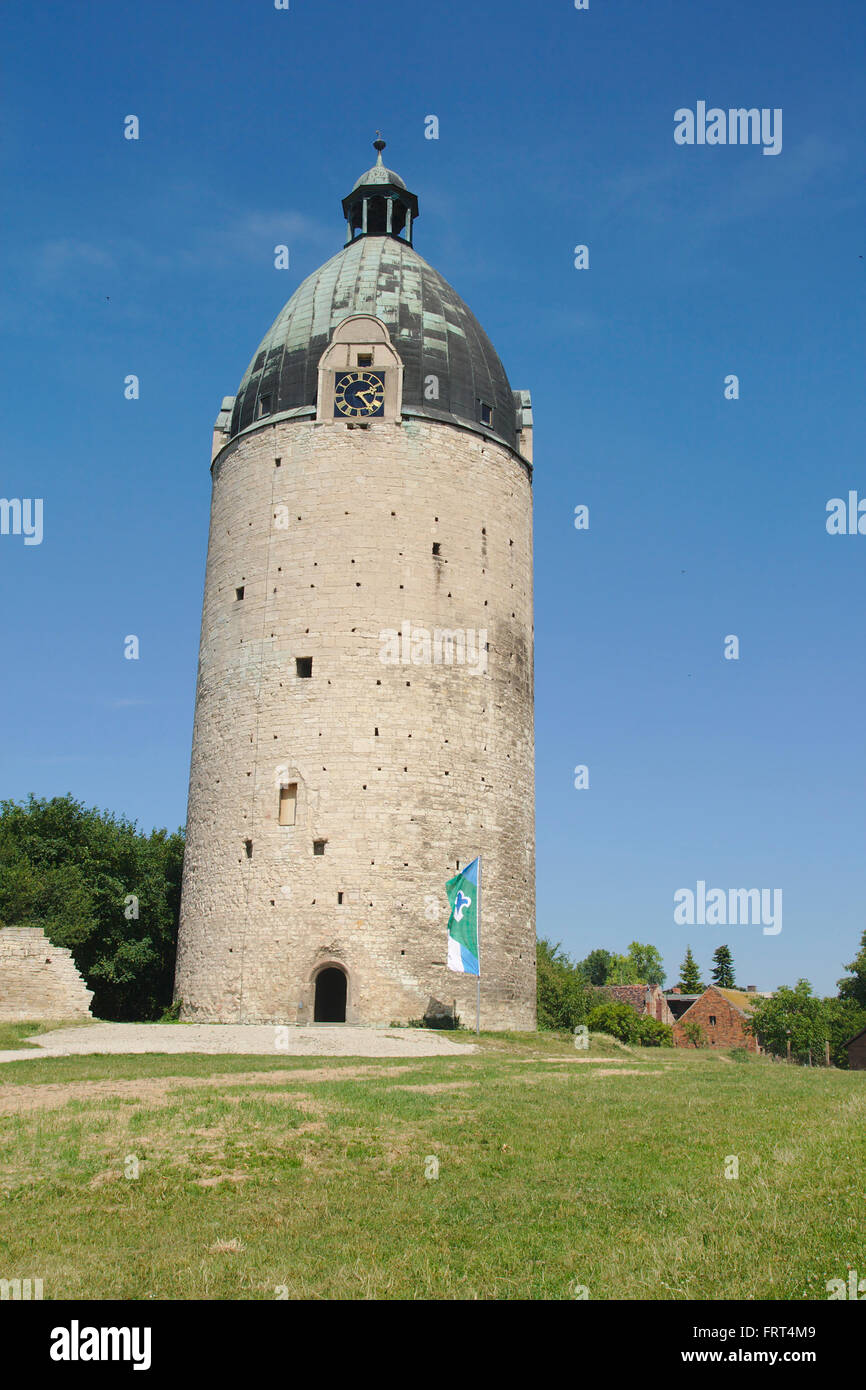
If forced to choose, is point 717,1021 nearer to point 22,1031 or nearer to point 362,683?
point 362,683

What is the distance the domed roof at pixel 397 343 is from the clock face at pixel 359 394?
2.36 feet

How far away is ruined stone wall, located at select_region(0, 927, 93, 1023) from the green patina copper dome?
52.1ft

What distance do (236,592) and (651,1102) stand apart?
21.1 m

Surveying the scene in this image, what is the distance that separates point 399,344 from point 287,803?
13644mm

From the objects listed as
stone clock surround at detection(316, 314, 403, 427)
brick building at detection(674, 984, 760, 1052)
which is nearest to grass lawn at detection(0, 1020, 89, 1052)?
stone clock surround at detection(316, 314, 403, 427)

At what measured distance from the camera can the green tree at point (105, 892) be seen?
3300 cm

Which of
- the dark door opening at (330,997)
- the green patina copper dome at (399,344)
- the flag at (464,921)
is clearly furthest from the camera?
the green patina copper dome at (399,344)

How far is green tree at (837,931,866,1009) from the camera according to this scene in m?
78.6

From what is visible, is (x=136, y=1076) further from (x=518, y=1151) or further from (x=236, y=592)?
(x=236, y=592)

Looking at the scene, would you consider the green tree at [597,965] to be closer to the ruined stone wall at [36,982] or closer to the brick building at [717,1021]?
the brick building at [717,1021]

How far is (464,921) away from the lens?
89.9 ft

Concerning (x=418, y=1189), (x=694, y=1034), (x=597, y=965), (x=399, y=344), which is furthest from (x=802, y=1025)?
(x=597, y=965)

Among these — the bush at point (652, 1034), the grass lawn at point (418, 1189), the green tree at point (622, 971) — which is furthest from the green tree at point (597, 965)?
the grass lawn at point (418, 1189)
